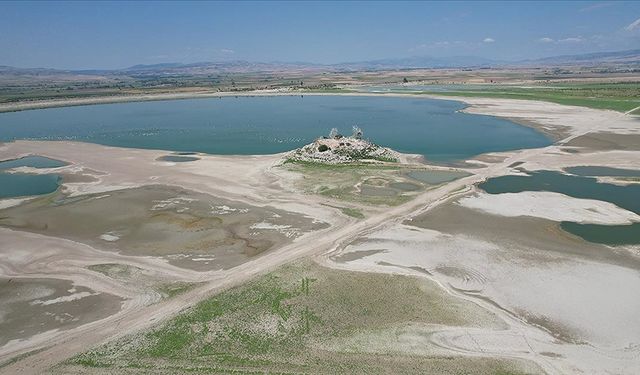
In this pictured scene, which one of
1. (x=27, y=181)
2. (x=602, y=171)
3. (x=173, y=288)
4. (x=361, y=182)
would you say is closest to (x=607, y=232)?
(x=602, y=171)

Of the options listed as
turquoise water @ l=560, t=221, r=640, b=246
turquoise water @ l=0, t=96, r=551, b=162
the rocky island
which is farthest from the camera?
turquoise water @ l=0, t=96, r=551, b=162

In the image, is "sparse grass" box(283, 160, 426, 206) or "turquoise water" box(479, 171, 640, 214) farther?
"sparse grass" box(283, 160, 426, 206)

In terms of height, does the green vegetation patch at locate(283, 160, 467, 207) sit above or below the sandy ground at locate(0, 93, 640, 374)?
above

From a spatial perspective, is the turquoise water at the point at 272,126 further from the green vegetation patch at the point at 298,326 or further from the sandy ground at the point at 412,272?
the green vegetation patch at the point at 298,326

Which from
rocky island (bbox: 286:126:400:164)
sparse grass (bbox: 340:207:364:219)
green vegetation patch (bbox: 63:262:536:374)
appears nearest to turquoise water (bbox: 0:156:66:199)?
rocky island (bbox: 286:126:400:164)

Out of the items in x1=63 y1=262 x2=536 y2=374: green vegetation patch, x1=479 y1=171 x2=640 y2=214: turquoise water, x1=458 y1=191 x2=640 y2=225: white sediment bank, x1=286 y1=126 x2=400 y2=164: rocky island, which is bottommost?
x1=63 y1=262 x2=536 y2=374: green vegetation patch

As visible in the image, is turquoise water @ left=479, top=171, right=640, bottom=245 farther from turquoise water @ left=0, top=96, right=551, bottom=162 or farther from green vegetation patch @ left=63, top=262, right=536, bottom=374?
green vegetation patch @ left=63, top=262, right=536, bottom=374

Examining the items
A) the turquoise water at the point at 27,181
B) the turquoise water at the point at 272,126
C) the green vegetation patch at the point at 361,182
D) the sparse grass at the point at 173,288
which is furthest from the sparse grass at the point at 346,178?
the turquoise water at the point at 27,181

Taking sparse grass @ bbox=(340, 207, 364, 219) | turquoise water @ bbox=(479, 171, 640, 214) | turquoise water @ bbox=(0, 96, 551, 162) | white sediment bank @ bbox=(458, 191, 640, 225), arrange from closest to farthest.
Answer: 1. white sediment bank @ bbox=(458, 191, 640, 225)
2. sparse grass @ bbox=(340, 207, 364, 219)
3. turquoise water @ bbox=(479, 171, 640, 214)
4. turquoise water @ bbox=(0, 96, 551, 162)
